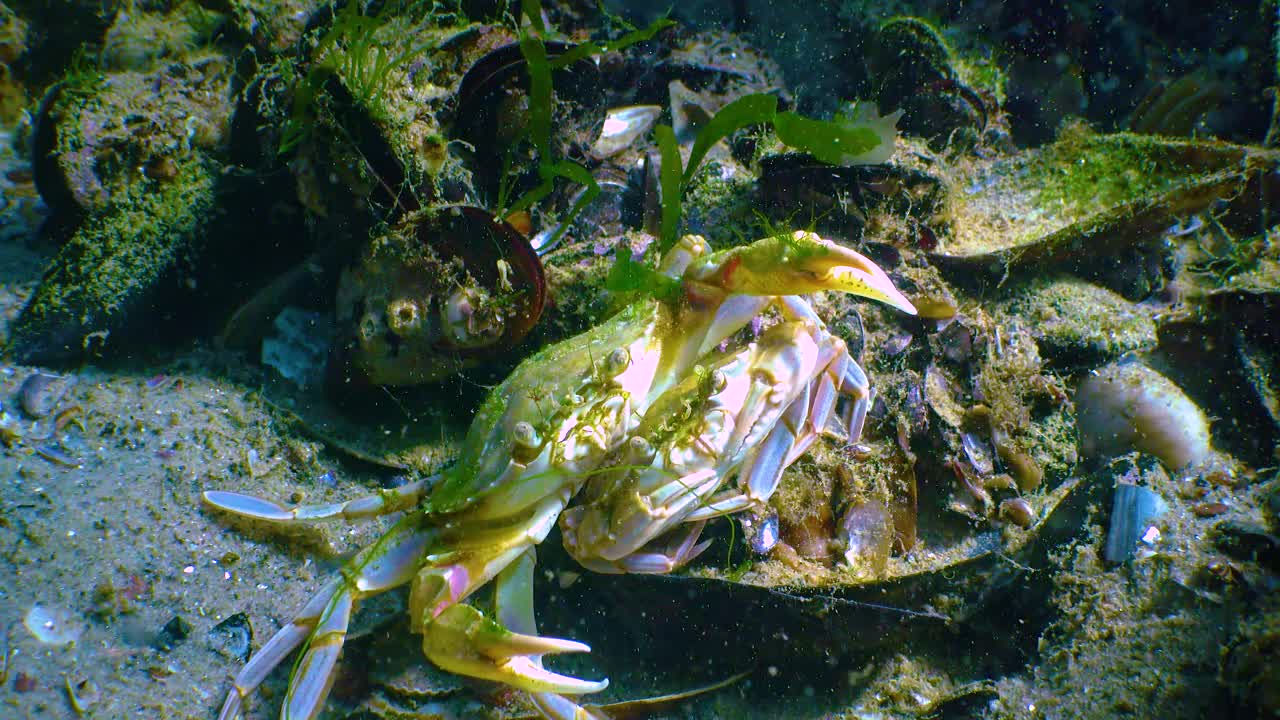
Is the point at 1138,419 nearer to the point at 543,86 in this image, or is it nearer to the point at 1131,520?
the point at 1131,520

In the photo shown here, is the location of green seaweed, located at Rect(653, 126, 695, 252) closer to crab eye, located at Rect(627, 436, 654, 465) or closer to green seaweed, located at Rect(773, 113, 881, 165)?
green seaweed, located at Rect(773, 113, 881, 165)

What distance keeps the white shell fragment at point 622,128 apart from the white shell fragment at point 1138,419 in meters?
3.25

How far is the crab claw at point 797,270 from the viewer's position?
7.66 ft

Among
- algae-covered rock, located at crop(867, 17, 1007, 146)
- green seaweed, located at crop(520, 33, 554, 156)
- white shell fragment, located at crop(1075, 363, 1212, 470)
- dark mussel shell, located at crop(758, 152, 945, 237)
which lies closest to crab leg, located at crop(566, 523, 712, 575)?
dark mussel shell, located at crop(758, 152, 945, 237)

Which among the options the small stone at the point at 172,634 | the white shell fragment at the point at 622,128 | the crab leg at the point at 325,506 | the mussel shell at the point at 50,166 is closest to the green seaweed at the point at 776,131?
the white shell fragment at the point at 622,128

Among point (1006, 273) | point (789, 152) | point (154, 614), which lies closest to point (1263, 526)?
point (1006, 273)

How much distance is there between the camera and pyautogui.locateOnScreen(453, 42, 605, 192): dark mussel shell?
121 inches

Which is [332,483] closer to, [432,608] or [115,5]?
[432,608]

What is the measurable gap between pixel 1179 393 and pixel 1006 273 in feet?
3.81

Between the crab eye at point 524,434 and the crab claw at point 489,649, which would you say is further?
the crab eye at point 524,434

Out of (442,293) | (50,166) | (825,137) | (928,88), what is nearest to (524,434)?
(442,293)

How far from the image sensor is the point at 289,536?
9.96ft

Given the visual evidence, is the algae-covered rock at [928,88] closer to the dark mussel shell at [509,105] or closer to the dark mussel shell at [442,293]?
the dark mussel shell at [509,105]

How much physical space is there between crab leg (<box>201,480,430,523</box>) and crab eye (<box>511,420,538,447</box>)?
77 centimetres
